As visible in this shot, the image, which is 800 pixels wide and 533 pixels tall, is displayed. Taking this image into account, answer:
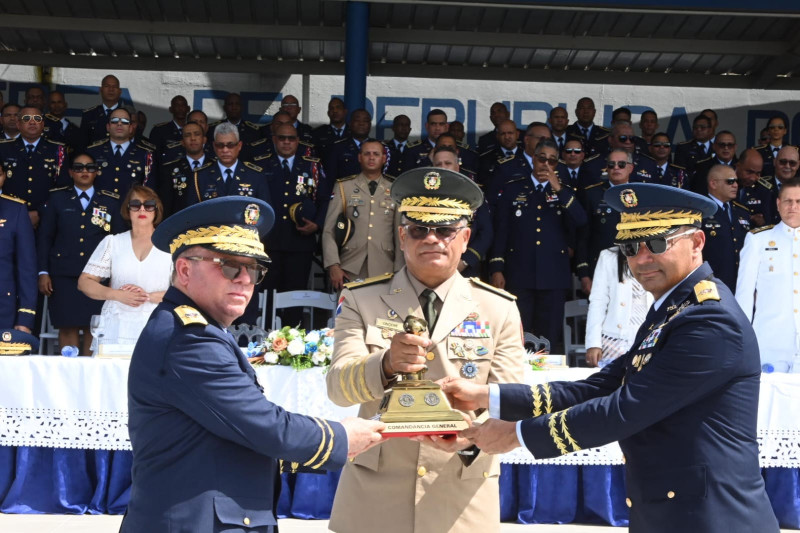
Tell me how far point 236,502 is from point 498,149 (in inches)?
321

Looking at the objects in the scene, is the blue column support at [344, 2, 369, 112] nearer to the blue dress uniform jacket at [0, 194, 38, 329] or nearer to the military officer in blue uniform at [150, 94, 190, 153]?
the military officer in blue uniform at [150, 94, 190, 153]

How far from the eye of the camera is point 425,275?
297 cm

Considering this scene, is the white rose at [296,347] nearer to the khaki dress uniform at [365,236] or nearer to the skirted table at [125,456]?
the skirted table at [125,456]

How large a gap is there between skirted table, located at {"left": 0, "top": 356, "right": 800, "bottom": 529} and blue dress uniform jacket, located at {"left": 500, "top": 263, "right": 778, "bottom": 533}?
2.70m

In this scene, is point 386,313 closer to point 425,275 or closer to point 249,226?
point 425,275

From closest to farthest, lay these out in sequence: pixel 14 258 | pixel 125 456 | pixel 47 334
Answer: pixel 125 456 < pixel 14 258 < pixel 47 334

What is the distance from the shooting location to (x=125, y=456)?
5.57 meters

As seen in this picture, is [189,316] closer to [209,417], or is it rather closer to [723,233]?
[209,417]

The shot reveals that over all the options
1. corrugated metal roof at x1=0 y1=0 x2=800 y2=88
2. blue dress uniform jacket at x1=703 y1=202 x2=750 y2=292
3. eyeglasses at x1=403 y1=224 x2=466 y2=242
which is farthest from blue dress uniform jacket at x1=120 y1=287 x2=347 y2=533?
corrugated metal roof at x1=0 y1=0 x2=800 y2=88

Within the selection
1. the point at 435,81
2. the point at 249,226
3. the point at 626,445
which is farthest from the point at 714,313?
the point at 435,81

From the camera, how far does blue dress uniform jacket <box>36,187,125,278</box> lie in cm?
829

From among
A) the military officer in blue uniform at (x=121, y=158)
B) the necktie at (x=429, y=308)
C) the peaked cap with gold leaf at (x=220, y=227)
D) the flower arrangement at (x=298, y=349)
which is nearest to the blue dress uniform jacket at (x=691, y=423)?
the necktie at (x=429, y=308)

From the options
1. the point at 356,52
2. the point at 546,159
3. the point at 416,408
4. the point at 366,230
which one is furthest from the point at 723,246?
the point at 416,408

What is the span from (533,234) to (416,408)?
620cm
